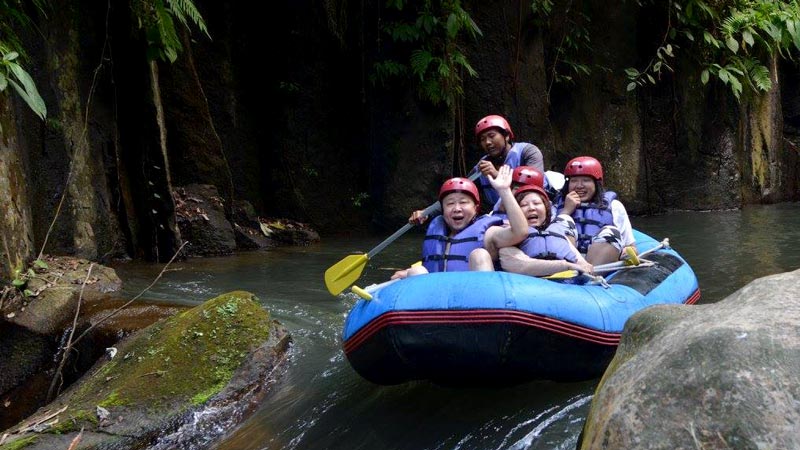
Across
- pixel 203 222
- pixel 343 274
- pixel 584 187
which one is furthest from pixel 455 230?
pixel 203 222

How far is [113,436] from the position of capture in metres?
3.29

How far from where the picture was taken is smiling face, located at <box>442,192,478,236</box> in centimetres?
450

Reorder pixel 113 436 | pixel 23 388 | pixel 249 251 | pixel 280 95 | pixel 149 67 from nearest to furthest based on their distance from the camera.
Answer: pixel 113 436 < pixel 23 388 < pixel 149 67 < pixel 249 251 < pixel 280 95

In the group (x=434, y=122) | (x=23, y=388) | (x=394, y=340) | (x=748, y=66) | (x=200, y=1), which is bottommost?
(x=23, y=388)

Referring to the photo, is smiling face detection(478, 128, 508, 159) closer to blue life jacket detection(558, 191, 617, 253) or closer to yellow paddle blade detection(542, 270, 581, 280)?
blue life jacket detection(558, 191, 617, 253)

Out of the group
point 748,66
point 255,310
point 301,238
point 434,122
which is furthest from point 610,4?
point 255,310

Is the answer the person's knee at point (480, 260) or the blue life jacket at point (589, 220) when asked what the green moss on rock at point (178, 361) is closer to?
the person's knee at point (480, 260)

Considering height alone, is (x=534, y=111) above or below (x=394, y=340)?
above

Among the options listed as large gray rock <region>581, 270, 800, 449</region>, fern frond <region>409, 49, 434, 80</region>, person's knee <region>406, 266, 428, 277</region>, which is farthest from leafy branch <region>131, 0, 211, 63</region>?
large gray rock <region>581, 270, 800, 449</region>

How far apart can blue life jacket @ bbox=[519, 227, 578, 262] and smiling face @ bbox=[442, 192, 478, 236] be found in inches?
15.4

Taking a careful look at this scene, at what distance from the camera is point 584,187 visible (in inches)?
205

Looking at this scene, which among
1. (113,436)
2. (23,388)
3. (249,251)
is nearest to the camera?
(113,436)

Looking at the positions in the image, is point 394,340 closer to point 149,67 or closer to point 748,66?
point 149,67

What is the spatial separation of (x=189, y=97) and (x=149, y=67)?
105cm
